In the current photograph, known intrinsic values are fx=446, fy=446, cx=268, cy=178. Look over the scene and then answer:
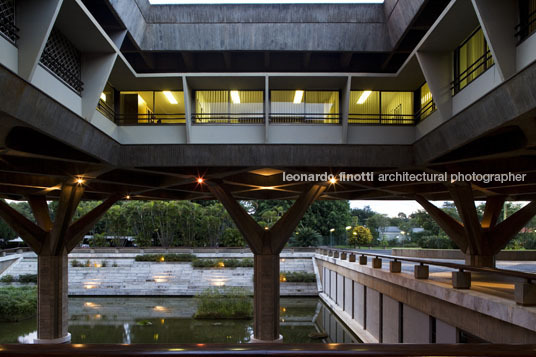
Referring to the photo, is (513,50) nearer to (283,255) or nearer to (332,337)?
(332,337)

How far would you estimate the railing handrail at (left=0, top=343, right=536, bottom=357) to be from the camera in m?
2.51

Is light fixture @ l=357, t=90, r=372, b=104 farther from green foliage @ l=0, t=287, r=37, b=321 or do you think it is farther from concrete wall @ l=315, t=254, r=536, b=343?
green foliage @ l=0, t=287, r=37, b=321

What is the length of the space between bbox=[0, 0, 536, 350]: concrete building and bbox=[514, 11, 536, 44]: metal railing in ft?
0.22

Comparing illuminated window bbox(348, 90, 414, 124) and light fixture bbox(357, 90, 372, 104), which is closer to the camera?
illuminated window bbox(348, 90, 414, 124)

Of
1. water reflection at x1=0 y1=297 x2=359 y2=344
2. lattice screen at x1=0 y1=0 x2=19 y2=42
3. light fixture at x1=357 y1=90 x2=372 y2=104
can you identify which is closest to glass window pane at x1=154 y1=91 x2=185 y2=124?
light fixture at x1=357 y1=90 x2=372 y2=104

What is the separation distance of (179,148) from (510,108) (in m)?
11.0

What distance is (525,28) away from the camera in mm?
10555

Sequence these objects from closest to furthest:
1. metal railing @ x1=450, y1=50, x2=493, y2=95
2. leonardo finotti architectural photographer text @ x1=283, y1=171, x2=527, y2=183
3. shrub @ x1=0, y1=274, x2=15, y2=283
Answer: metal railing @ x1=450, y1=50, x2=493, y2=95 < leonardo finotti architectural photographer text @ x1=283, y1=171, x2=527, y2=183 < shrub @ x1=0, y1=274, x2=15, y2=283

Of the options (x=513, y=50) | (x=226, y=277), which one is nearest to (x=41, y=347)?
(x=513, y=50)

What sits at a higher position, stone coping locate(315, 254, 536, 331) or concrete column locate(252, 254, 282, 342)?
stone coping locate(315, 254, 536, 331)

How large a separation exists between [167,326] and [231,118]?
13.7 m

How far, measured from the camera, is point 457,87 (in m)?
14.7

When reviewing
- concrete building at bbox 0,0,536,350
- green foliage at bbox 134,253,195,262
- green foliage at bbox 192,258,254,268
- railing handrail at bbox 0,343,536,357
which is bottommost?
green foliage at bbox 192,258,254,268

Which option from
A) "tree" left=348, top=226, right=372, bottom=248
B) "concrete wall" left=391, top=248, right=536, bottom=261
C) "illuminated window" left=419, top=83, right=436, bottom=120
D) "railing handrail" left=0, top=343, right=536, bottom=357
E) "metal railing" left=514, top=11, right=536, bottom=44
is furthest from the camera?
"tree" left=348, top=226, right=372, bottom=248
